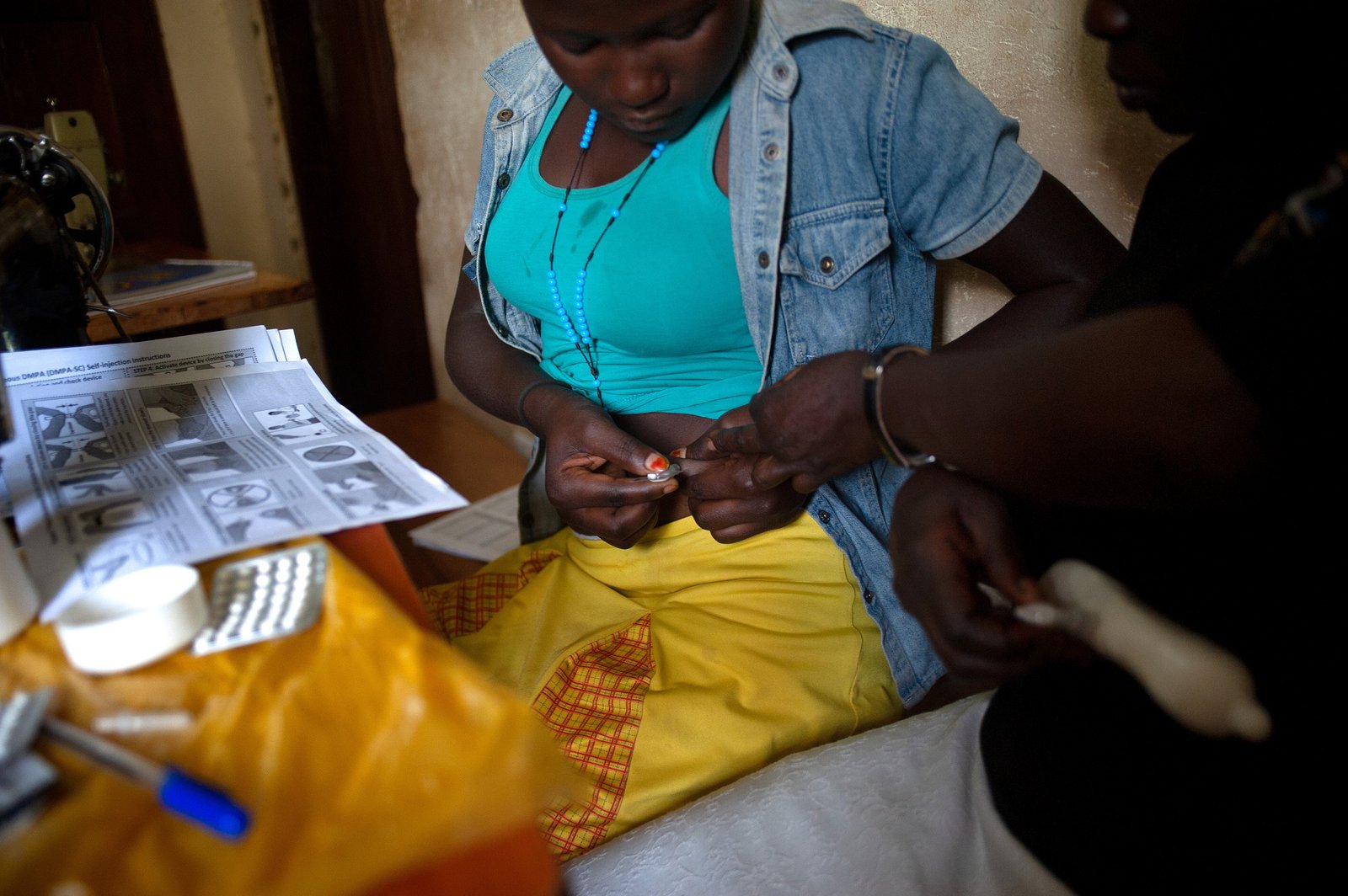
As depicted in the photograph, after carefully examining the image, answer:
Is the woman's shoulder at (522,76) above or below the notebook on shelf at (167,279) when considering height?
above

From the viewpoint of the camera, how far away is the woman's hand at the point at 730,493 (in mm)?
980

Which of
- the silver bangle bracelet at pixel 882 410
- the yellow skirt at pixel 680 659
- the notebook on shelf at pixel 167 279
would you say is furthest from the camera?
the notebook on shelf at pixel 167 279

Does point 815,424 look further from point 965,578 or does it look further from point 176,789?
point 176,789

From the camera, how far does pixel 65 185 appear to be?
4.25ft

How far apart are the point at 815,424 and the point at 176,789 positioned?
55 cm

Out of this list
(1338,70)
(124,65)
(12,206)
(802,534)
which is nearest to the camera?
(1338,70)

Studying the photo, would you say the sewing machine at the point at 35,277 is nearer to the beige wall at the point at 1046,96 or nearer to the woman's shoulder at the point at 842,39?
the woman's shoulder at the point at 842,39

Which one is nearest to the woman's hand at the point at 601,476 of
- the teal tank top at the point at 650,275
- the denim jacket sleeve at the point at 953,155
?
the teal tank top at the point at 650,275

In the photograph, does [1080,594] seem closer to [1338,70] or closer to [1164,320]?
[1164,320]

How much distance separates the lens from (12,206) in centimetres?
95

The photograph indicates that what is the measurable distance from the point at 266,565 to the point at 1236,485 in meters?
0.65

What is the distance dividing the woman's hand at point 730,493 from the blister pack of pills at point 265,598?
484 mm

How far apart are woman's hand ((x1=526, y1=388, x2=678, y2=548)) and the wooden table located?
92 centimetres

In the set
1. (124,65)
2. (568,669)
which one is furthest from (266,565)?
(124,65)
